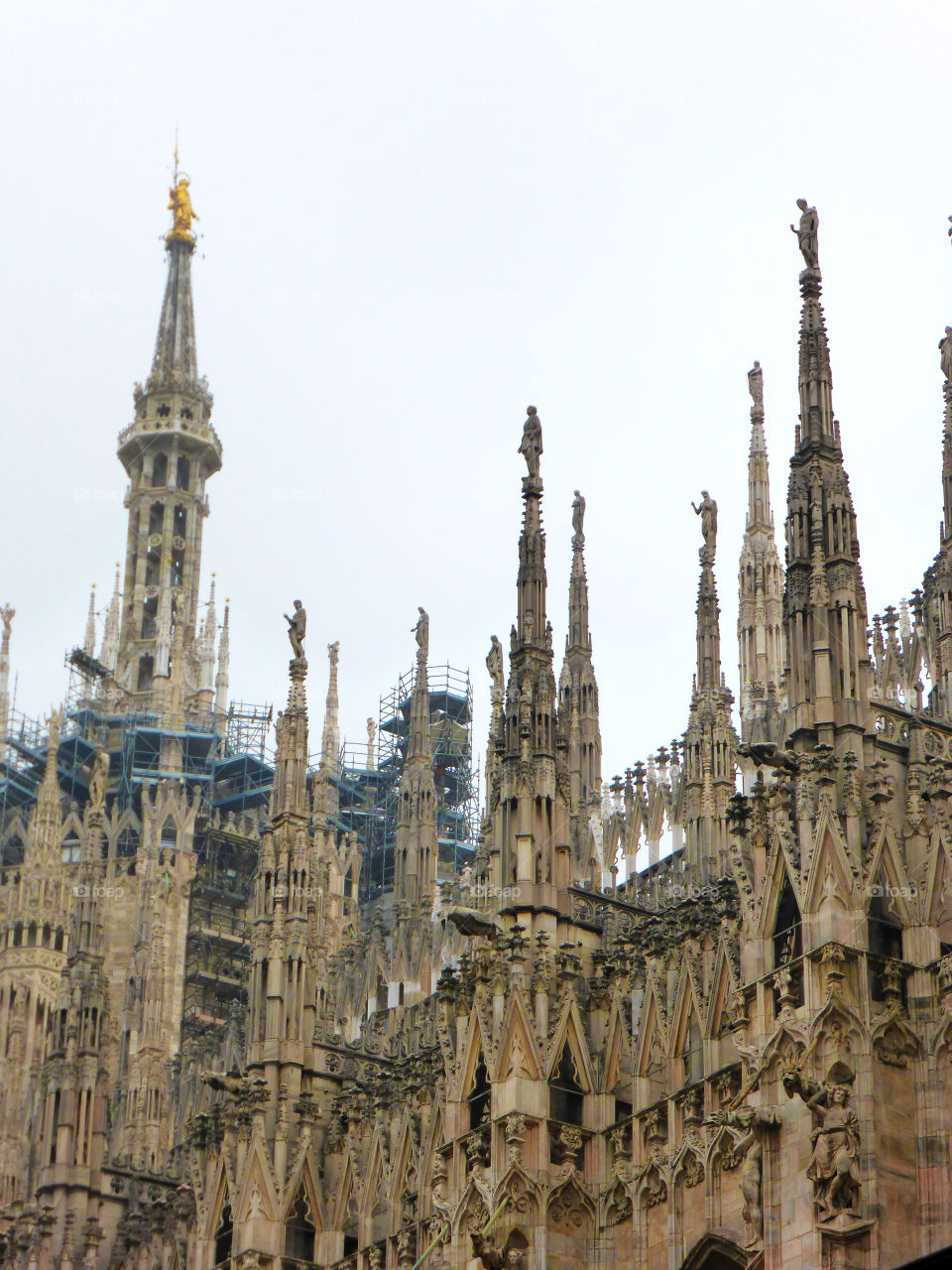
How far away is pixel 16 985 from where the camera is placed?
78.8 metres

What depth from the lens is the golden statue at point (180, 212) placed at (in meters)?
118

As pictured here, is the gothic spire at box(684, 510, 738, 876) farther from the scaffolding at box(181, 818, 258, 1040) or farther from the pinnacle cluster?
the scaffolding at box(181, 818, 258, 1040)

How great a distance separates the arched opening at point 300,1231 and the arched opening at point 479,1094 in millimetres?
7954

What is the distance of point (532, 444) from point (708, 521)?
33.8 feet

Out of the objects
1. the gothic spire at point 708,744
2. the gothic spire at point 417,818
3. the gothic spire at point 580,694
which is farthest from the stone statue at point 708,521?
the gothic spire at point 417,818

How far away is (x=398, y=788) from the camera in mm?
88938

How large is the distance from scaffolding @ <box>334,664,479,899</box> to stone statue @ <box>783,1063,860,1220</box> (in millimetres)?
59049

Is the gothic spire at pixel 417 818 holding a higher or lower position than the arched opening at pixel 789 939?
higher

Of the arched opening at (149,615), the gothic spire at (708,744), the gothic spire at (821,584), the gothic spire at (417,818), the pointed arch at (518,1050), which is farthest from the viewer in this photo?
the arched opening at (149,615)

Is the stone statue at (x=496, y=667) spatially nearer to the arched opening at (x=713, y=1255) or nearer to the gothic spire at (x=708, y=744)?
the gothic spire at (x=708, y=744)

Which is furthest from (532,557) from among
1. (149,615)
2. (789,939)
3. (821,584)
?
(149,615)

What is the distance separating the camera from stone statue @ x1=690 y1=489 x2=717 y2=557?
172 ft

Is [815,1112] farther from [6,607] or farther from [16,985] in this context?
[6,607]

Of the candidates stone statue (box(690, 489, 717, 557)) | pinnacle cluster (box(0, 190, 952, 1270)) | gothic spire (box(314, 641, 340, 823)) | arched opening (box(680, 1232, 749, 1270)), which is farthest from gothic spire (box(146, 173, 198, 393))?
arched opening (box(680, 1232, 749, 1270))
